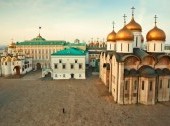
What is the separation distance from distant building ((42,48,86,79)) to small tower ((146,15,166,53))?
14.0 metres

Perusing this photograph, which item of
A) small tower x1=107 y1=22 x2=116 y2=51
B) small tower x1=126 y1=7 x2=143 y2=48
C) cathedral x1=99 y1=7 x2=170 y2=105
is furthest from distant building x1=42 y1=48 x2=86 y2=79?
cathedral x1=99 y1=7 x2=170 y2=105

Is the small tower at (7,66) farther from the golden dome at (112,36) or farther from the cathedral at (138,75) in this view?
the cathedral at (138,75)

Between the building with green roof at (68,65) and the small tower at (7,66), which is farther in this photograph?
the small tower at (7,66)

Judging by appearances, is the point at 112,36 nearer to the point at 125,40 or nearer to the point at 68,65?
the point at 125,40

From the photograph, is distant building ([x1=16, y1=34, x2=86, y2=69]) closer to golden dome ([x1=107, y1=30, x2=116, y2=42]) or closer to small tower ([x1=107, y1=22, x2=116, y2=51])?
small tower ([x1=107, y1=22, x2=116, y2=51])

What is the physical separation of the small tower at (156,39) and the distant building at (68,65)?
14030mm

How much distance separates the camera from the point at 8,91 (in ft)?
87.4

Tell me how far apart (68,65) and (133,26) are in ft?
47.2

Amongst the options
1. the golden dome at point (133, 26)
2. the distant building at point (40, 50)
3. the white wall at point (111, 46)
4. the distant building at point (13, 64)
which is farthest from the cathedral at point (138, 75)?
the distant building at point (40, 50)

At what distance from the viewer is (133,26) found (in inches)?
1065

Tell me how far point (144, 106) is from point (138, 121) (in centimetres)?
416

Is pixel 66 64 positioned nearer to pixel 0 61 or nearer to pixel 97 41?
pixel 0 61

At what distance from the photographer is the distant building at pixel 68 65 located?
1427 inches

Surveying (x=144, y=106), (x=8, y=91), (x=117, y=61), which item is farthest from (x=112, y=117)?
(x=8, y=91)
